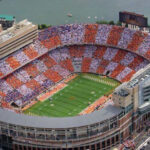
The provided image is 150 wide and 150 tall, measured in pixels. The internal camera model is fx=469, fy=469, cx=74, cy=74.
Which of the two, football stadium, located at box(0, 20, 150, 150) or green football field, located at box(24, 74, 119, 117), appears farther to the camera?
green football field, located at box(24, 74, 119, 117)

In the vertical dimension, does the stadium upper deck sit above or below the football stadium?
above

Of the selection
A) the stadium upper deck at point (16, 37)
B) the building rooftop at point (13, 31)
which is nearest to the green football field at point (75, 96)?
the stadium upper deck at point (16, 37)

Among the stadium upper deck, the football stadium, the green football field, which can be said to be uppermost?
the stadium upper deck

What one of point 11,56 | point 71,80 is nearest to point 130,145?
point 71,80

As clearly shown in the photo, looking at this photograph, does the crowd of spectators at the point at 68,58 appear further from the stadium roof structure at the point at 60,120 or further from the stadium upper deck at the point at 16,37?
the stadium roof structure at the point at 60,120

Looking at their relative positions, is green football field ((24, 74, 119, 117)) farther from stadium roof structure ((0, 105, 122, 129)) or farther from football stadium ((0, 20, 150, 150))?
stadium roof structure ((0, 105, 122, 129))

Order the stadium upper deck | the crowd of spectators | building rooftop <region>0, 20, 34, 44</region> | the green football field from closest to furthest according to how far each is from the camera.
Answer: the green football field, the crowd of spectators, the stadium upper deck, building rooftop <region>0, 20, 34, 44</region>

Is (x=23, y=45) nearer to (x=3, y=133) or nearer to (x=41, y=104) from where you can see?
(x=41, y=104)

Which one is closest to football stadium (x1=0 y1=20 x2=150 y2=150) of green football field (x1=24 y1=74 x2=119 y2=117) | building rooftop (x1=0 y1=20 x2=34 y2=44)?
green football field (x1=24 y1=74 x2=119 y2=117)

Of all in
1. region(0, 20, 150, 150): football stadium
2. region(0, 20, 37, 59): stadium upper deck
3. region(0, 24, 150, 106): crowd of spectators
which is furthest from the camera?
region(0, 20, 37, 59): stadium upper deck
